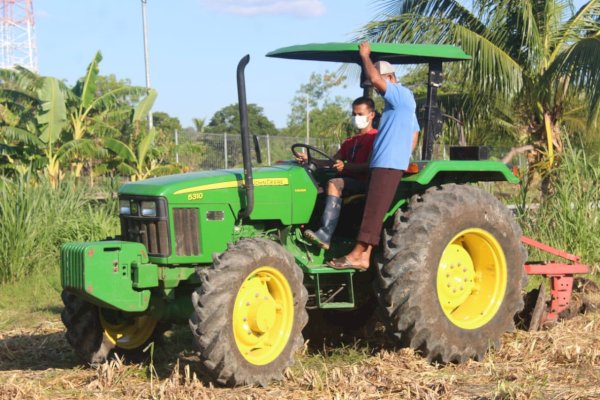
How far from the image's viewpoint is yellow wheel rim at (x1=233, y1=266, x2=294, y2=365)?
5781 millimetres

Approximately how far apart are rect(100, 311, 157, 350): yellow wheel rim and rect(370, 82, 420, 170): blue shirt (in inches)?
82.6

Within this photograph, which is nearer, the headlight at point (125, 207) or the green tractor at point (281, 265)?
the green tractor at point (281, 265)

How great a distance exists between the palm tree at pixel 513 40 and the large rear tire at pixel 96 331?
31.8 feet

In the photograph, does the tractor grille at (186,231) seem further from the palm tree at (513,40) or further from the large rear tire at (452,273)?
the palm tree at (513,40)

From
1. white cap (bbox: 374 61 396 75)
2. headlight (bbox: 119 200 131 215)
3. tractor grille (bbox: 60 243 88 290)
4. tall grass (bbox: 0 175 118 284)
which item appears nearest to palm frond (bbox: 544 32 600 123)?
tall grass (bbox: 0 175 118 284)

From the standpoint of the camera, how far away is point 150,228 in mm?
6156

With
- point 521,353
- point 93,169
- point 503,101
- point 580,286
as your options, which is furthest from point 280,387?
point 93,169

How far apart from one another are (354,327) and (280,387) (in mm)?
1820

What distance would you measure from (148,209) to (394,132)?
5.97ft

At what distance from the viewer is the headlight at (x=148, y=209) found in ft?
20.1

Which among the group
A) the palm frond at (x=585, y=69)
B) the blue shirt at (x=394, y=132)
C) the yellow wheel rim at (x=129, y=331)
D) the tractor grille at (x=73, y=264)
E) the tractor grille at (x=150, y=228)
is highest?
the palm frond at (x=585, y=69)

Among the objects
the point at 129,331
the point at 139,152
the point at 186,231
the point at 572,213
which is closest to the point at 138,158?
the point at 139,152

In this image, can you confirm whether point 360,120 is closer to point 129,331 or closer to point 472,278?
point 472,278

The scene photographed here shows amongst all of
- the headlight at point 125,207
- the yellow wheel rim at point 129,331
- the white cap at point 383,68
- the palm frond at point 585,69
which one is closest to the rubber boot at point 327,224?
the white cap at point 383,68
